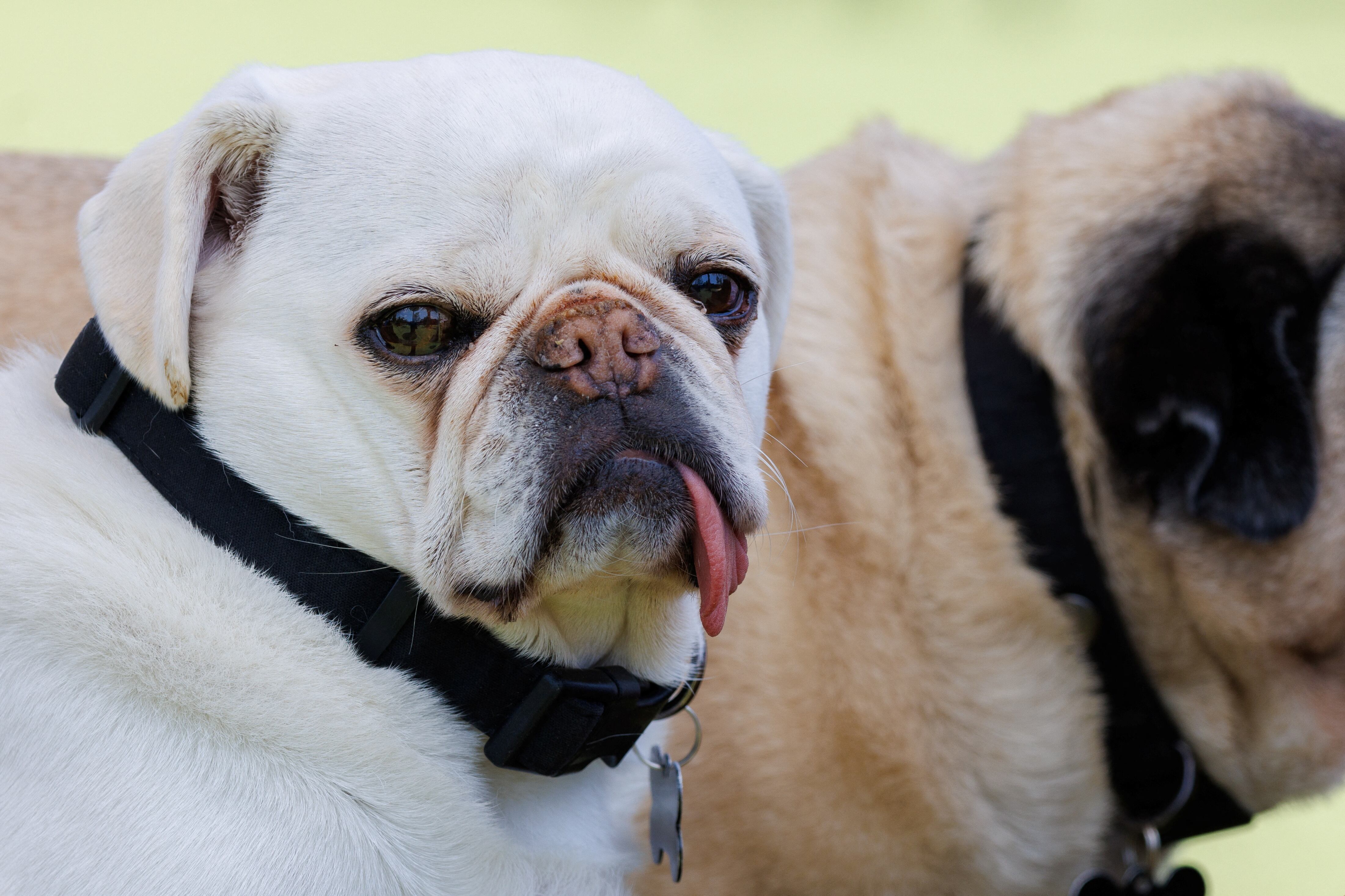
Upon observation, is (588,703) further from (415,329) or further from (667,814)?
(415,329)

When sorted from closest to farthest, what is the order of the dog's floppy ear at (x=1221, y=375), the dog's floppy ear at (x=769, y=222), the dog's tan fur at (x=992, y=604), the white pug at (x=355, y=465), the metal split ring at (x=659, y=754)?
the white pug at (x=355, y=465)
the metal split ring at (x=659, y=754)
the dog's floppy ear at (x=769, y=222)
the dog's floppy ear at (x=1221, y=375)
the dog's tan fur at (x=992, y=604)

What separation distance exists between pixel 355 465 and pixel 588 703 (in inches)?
16.7

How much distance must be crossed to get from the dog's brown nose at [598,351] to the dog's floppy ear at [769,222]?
0.54m

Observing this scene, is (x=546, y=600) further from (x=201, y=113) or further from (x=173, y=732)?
(x=201, y=113)

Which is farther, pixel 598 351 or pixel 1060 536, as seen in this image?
pixel 1060 536

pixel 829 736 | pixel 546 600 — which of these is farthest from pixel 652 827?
pixel 829 736

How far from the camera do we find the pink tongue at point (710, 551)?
4.79 feet

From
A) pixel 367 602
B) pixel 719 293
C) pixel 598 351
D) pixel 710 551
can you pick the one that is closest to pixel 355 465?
pixel 367 602

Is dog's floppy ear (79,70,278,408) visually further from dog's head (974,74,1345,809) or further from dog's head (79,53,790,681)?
dog's head (974,74,1345,809)

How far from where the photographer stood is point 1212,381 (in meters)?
2.19

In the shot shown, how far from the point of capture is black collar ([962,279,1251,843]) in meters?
2.40

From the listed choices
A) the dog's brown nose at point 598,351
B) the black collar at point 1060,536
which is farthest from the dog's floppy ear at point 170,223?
the black collar at point 1060,536

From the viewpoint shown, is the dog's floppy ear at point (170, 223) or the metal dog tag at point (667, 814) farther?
the metal dog tag at point (667, 814)

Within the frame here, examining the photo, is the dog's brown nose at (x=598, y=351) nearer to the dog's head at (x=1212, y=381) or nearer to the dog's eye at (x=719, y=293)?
the dog's eye at (x=719, y=293)
